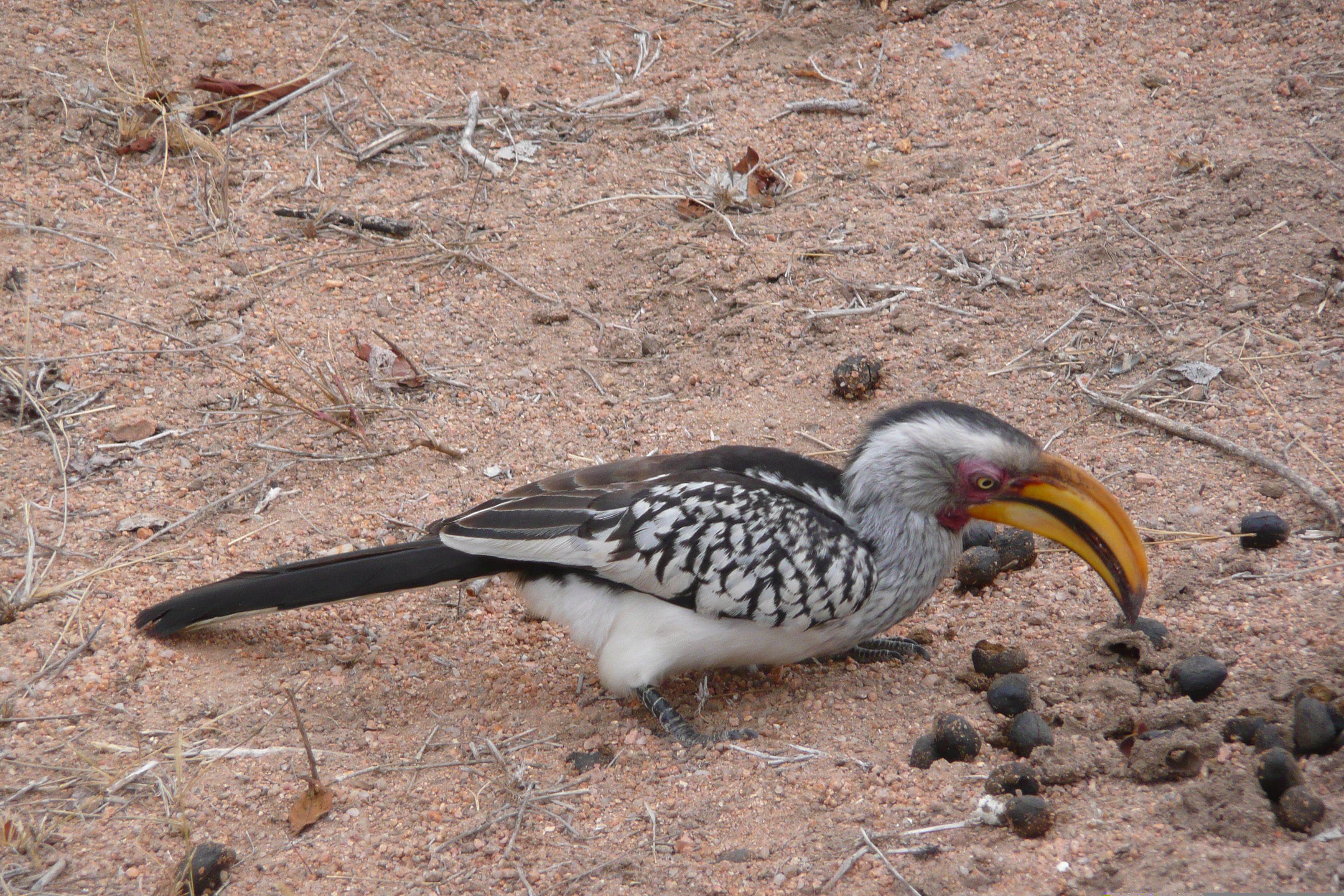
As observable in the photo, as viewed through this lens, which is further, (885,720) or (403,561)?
(403,561)

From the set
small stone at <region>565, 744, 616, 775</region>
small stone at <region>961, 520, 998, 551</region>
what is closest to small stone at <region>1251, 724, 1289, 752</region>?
small stone at <region>961, 520, 998, 551</region>

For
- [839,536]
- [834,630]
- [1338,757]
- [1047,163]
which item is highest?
[1047,163]

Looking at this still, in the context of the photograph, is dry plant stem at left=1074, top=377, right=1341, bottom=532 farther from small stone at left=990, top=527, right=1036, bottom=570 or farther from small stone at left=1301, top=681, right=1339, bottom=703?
small stone at left=1301, top=681, right=1339, bottom=703

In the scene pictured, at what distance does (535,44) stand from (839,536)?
4575 mm

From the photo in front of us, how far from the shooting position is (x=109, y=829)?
2.86 meters

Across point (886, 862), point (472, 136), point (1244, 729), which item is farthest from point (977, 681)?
point (472, 136)

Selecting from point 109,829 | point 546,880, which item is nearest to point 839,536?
point 546,880

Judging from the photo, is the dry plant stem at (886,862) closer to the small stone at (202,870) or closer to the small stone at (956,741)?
the small stone at (956,741)

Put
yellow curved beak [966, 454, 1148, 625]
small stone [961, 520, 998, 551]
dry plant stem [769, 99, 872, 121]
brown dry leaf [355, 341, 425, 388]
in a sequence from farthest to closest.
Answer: dry plant stem [769, 99, 872, 121], brown dry leaf [355, 341, 425, 388], small stone [961, 520, 998, 551], yellow curved beak [966, 454, 1148, 625]

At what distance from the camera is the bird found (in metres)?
3.25

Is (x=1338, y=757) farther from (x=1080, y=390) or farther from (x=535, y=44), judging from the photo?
(x=535, y=44)

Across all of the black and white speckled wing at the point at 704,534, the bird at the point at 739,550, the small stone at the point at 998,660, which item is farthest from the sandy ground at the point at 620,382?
the black and white speckled wing at the point at 704,534

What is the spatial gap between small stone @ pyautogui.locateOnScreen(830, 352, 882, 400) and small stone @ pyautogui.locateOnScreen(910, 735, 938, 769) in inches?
74.9

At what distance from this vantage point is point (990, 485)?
3.38 metres
